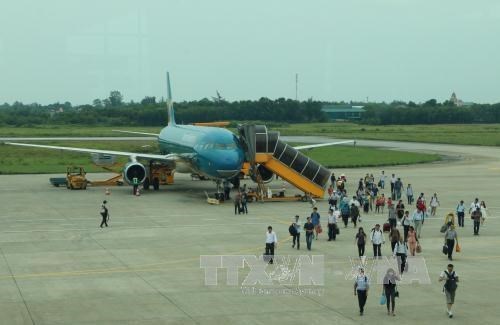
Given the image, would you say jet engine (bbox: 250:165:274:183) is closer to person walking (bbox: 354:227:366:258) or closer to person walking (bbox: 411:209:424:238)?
person walking (bbox: 411:209:424:238)

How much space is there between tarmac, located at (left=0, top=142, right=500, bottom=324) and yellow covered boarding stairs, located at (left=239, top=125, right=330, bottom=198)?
6.54 ft

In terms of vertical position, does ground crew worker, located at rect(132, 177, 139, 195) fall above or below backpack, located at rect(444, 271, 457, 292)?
below

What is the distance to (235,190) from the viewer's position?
189 ft

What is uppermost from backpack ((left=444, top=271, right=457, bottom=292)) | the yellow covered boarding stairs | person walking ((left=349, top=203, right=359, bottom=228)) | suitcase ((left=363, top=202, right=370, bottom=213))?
the yellow covered boarding stairs

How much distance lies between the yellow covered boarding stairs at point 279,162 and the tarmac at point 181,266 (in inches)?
78.5

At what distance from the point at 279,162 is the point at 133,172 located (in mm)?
10798

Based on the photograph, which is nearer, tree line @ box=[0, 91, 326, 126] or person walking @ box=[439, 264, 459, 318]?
person walking @ box=[439, 264, 459, 318]

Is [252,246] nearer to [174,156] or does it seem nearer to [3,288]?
[3,288]

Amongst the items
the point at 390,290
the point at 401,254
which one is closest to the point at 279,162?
the point at 401,254

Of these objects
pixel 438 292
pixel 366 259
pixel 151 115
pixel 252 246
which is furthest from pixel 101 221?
pixel 151 115

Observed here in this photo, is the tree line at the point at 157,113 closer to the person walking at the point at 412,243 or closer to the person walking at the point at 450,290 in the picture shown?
the person walking at the point at 412,243

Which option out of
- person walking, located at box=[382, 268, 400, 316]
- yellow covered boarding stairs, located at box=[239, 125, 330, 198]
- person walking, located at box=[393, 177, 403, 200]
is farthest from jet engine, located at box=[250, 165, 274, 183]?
person walking, located at box=[382, 268, 400, 316]

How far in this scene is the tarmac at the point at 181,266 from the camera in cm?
2153

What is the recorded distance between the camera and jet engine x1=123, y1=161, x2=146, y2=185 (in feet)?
184
